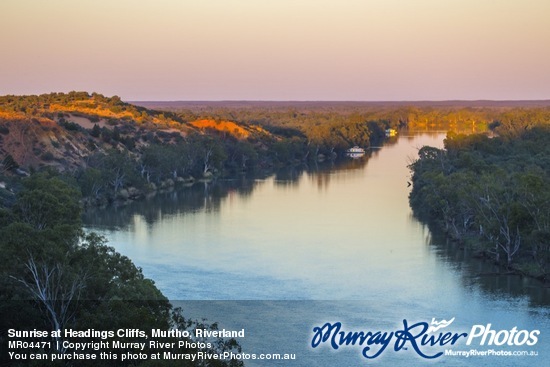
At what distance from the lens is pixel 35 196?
30.2 m

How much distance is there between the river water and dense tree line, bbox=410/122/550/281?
114cm

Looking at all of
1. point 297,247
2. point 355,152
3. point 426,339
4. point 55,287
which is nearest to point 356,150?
point 355,152

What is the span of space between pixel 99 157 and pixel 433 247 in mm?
32890

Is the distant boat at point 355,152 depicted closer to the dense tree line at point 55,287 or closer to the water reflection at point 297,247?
the water reflection at point 297,247

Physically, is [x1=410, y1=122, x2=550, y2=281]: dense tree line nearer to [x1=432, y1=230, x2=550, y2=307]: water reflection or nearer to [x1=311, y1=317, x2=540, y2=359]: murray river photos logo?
[x1=432, y1=230, x2=550, y2=307]: water reflection

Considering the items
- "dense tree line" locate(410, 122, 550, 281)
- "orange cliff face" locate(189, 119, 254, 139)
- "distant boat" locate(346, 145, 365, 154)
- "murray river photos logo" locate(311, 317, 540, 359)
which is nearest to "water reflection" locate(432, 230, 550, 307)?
"dense tree line" locate(410, 122, 550, 281)

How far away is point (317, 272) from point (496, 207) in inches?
330

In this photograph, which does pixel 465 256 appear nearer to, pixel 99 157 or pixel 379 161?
pixel 99 157

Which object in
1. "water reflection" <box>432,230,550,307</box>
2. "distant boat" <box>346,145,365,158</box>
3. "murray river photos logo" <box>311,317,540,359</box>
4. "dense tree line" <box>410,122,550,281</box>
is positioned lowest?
"distant boat" <box>346,145,365,158</box>

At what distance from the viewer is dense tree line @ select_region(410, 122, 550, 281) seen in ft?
105

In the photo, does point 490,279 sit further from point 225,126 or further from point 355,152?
point 225,126

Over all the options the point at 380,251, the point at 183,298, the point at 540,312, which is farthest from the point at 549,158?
the point at 183,298

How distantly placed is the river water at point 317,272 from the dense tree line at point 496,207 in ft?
3.73

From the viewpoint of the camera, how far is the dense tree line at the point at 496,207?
105 feet
